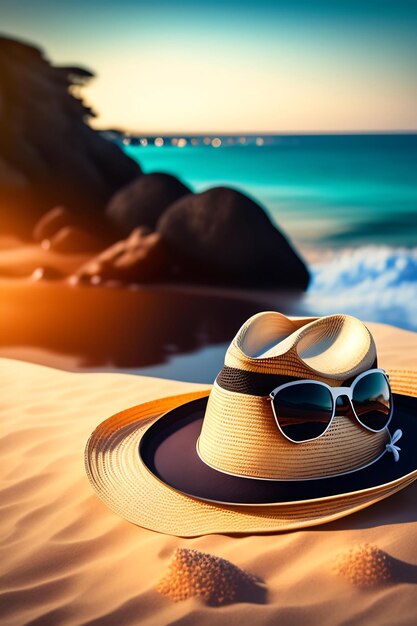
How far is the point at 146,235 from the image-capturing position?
29.8 feet

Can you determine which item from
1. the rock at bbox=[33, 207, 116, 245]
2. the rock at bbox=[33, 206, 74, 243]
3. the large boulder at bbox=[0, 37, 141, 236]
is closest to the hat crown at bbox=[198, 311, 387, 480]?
the rock at bbox=[33, 207, 116, 245]

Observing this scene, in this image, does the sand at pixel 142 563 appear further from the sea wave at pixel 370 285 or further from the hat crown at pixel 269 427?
the sea wave at pixel 370 285

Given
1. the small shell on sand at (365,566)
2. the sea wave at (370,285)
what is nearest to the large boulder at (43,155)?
the sea wave at (370,285)

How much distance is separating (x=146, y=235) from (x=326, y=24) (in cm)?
476

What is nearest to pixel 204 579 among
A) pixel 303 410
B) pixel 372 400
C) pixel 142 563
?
pixel 142 563

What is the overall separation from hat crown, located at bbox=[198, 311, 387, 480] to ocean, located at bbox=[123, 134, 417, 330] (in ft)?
19.6

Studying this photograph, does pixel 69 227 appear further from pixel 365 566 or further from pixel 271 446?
pixel 365 566

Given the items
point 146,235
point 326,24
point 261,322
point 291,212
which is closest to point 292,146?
point 291,212

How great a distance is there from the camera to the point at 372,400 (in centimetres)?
240

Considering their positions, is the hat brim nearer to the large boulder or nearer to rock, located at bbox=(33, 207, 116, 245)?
rock, located at bbox=(33, 207, 116, 245)

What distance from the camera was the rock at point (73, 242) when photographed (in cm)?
1020

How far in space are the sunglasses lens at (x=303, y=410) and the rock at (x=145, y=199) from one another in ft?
27.1

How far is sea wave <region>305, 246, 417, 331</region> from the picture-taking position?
8.84m

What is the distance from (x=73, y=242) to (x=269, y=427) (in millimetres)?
8410
